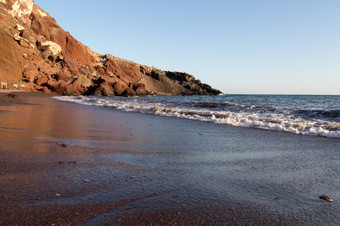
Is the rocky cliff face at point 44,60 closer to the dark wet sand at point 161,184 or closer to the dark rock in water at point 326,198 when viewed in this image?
the dark wet sand at point 161,184

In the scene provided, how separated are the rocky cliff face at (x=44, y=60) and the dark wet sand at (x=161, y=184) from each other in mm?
30007

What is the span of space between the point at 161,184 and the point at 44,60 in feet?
132

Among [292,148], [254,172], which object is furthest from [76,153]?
[292,148]

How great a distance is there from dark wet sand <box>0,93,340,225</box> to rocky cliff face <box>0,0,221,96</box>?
3001cm

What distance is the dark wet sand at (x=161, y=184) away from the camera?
4.81ft

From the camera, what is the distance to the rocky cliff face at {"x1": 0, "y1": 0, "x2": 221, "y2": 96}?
2994 centimetres

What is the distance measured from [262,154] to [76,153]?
2453 millimetres

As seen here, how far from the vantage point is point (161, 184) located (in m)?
2.01

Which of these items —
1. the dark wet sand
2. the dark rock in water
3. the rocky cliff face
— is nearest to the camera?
the dark wet sand

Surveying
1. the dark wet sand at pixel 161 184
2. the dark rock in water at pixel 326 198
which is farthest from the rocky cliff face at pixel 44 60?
the dark rock in water at pixel 326 198

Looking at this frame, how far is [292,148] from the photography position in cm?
392

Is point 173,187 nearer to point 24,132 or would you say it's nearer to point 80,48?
point 24,132

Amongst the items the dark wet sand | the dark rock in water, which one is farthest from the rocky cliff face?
the dark rock in water

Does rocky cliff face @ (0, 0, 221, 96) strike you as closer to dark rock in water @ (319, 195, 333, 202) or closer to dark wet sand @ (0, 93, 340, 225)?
dark wet sand @ (0, 93, 340, 225)
